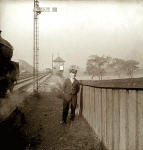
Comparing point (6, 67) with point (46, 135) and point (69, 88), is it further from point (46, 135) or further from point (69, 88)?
point (46, 135)

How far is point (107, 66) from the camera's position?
9.25 meters

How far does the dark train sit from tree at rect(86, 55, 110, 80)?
4.55m

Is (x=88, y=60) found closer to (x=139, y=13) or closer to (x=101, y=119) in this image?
(x=139, y=13)

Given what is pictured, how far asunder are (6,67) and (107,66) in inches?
213

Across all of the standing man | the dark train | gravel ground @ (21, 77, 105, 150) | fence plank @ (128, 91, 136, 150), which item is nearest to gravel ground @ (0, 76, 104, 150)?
gravel ground @ (21, 77, 105, 150)

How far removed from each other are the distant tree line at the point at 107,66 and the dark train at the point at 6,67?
3483 millimetres

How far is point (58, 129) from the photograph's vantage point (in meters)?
5.22

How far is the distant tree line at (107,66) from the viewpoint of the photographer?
23.3ft

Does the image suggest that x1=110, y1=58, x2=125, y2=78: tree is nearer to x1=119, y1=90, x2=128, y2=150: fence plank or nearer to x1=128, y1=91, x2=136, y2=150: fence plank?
x1=119, y1=90, x2=128, y2=150: fence plank

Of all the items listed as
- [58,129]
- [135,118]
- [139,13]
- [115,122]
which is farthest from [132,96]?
[139,13]

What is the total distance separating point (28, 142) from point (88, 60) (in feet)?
20.5

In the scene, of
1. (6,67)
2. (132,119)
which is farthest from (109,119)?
(6,67)

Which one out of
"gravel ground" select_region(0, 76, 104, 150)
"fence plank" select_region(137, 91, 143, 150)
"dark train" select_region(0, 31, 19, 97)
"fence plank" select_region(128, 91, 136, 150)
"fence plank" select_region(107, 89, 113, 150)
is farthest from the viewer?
"dark train" select_region(0, 31, 19, 97)

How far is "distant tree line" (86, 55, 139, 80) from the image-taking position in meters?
7.09
